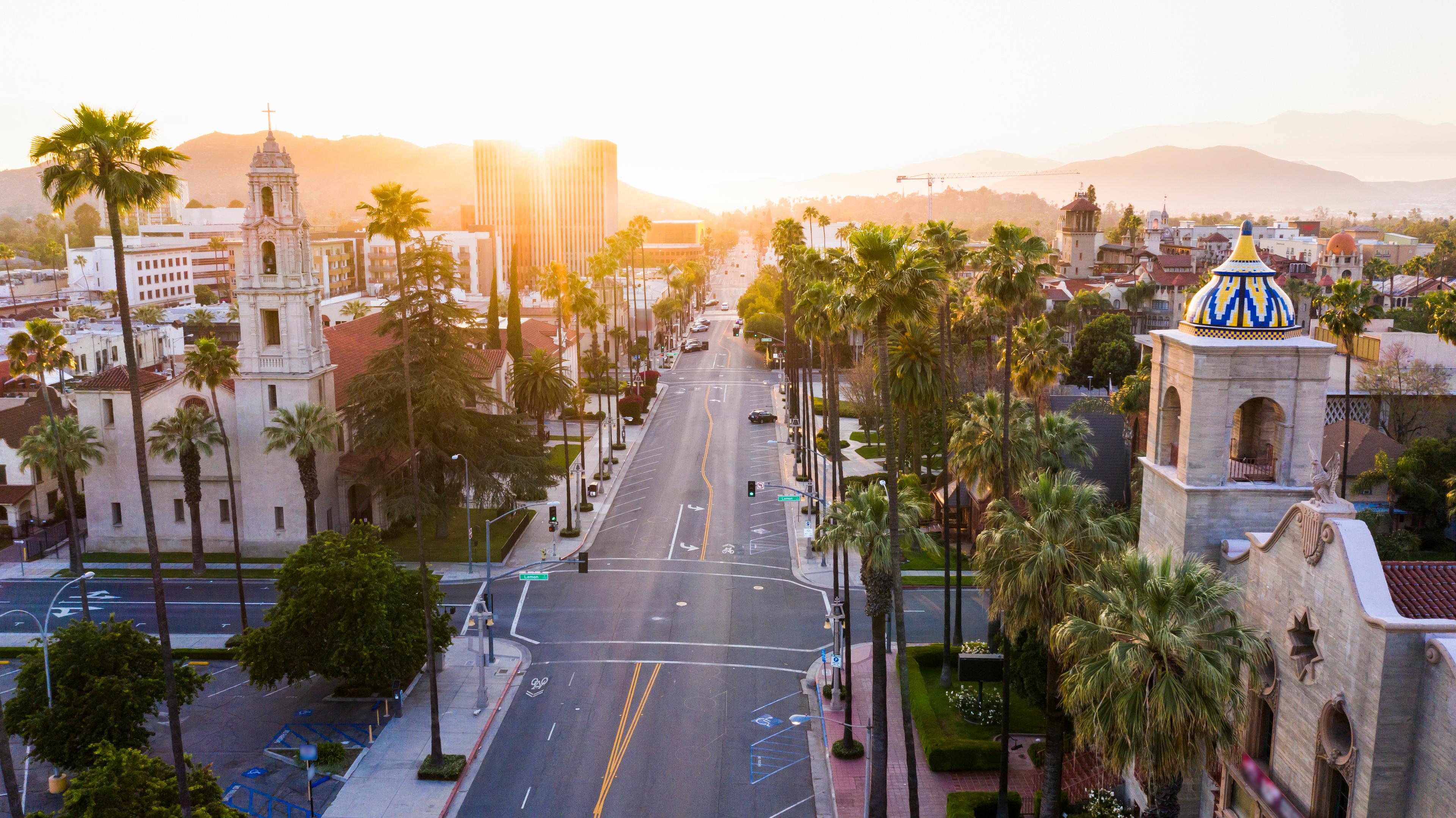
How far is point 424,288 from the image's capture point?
196 feet

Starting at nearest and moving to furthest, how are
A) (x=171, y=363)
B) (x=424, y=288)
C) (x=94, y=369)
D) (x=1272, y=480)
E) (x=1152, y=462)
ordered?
(x=1272, y=480)
(x=1152, y=462)
(x=424, y=288)
(x=171, y=363)
(x=94, y=369)

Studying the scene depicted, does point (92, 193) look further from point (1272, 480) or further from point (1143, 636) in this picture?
point (1272, 480)

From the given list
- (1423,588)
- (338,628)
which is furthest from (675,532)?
(1423,588)

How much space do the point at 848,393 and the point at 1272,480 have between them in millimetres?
64306

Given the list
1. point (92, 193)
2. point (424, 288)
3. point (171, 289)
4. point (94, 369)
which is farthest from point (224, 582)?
point (171, 289)

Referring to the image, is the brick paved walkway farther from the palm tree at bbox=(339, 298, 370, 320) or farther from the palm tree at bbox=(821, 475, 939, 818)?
the palm tree at bbox=(339, 298, 370, 320)

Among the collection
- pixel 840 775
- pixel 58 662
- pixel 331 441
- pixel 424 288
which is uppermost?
pixel 424 288

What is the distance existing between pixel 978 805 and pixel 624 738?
1313 centimetres

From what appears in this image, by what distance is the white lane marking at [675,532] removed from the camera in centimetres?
6206

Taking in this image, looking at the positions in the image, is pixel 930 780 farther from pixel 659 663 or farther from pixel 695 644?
pixel 695 644

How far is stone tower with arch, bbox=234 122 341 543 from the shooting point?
5844cm

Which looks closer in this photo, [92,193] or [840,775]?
A: [92,193]

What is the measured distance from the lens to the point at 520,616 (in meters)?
52.2

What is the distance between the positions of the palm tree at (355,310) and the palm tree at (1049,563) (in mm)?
97966
